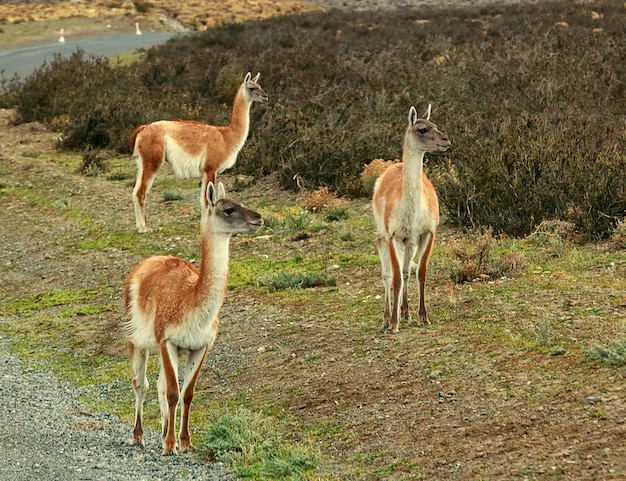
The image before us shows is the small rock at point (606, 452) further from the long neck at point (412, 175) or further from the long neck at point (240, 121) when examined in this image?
the long neck at point (240, 121)

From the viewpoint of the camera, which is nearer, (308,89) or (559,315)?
(559,315)

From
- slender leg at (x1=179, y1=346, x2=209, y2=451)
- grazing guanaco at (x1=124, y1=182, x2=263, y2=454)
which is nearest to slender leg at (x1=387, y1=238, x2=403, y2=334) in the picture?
grazing guanaco at (x1=124, y1=182, x2=263, y2=454)

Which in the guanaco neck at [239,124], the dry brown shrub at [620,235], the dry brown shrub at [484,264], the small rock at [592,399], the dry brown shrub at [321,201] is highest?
the guanaco neck at [239,124]

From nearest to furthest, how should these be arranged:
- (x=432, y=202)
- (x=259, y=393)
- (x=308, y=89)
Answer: (x=259, y=393) → (x=432, y=202) → (x=308, y=89)

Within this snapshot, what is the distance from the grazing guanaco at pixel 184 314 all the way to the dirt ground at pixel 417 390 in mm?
972

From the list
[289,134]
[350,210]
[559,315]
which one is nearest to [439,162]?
[350,210]

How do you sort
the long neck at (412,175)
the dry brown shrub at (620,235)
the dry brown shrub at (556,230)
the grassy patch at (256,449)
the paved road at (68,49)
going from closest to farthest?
1. the grassy patch at (256,449)
2. the long neck at (412,175)
3. the dry brown shrub at (620,235)
4. the dry brown shrub at (556,230)
5. the paved road at (68,49)

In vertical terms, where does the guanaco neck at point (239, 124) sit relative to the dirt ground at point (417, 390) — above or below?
above

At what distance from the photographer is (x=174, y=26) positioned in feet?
175

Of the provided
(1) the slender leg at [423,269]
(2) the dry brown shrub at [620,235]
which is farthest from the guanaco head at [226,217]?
(2) the dry brown shrub at [620,235]

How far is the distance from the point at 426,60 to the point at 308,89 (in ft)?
19.4

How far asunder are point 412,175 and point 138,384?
3.24 m

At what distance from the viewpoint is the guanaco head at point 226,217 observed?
7.30m

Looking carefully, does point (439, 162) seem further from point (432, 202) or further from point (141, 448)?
point (141, 448)
